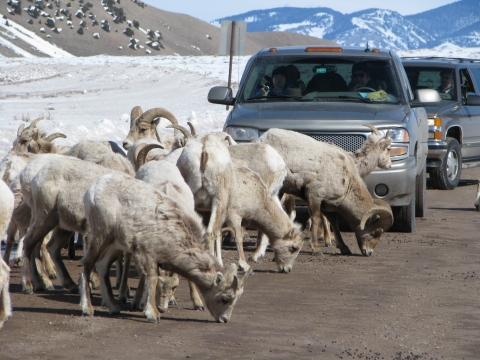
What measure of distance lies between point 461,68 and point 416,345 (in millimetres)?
12653

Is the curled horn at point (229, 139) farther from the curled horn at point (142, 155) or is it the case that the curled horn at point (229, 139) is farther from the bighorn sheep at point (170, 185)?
the bighorn sheep at point (170, 185)

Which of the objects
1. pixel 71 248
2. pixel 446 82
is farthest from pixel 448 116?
pixel 71 248

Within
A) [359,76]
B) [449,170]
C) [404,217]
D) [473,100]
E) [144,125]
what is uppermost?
[359,76]

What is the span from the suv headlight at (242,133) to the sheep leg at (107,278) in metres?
4.02

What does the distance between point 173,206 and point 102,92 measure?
118 feet

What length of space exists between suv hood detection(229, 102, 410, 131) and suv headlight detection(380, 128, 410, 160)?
0.12 metres

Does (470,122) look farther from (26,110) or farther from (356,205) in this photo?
(26,110)

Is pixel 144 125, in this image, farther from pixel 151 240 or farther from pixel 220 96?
Answer: pixel 151 240

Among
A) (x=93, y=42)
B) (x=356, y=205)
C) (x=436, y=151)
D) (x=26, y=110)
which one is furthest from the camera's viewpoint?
(x=93, y=42)

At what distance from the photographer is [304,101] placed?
12047 millimetres

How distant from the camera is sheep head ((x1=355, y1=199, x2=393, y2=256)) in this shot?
1062 centimetres

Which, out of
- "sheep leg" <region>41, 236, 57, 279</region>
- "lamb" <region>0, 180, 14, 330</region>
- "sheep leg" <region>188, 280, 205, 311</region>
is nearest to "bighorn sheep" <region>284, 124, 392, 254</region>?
"sheep leg" <region>41, 236, 57, 279</region>

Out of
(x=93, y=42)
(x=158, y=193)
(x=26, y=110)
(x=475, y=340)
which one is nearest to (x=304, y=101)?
(x=158, y=193)

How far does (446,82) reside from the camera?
18188 mm
